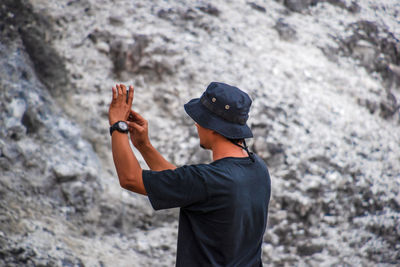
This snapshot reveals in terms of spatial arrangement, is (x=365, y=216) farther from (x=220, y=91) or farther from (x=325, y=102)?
(x=220, y=91)

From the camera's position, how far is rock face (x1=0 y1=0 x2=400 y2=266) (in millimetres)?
4496

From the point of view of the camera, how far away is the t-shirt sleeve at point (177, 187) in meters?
2.15

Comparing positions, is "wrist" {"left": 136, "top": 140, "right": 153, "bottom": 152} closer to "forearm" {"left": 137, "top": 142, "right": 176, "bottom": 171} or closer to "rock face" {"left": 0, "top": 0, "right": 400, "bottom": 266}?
"forearm" {"left": 137, "top": 142, "right": 176, "bottom": 171}

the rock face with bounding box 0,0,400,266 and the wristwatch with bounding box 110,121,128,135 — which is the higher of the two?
the wristwatch with bounding box 110,121,128,135

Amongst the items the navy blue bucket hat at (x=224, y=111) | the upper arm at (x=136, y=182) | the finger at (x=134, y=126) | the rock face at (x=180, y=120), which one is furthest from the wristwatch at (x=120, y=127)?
the rock face at (x=180, y=120)

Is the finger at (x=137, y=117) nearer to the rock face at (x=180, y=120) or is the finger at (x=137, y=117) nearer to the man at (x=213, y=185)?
the man at (x=213, y=185)

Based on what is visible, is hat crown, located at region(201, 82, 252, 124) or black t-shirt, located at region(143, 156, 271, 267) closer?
black t-shirt, located at region(143, 156, 271, 267)

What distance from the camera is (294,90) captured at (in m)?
5.83

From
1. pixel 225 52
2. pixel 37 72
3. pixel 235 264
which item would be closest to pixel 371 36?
pixel 225 52

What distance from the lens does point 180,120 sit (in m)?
5.40

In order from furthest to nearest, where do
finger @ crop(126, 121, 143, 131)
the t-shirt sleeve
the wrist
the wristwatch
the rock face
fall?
1. the rock face
2. the wrist
3. finger @ crop(126, 121, 143, 131)
4. the wristwatch
5. the t-shirt sleeve

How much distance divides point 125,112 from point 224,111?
0.60 metres

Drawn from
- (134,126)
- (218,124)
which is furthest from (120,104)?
(218,124)

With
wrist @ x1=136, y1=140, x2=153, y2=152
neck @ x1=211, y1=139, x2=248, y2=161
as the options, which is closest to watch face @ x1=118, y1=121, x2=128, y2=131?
wrist @ x1=136, y1=140, x2=153, y2=152
